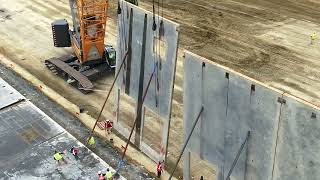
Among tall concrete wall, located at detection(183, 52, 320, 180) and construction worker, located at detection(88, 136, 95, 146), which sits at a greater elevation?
tall concrete wall, located at detection(183, 52, 320, 180)

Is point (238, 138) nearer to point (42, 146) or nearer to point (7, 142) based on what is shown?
point (42, 146)

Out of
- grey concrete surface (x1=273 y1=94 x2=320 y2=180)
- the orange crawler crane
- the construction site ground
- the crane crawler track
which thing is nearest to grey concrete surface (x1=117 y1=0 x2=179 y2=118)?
the construction site ground

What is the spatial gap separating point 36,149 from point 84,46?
272 inches

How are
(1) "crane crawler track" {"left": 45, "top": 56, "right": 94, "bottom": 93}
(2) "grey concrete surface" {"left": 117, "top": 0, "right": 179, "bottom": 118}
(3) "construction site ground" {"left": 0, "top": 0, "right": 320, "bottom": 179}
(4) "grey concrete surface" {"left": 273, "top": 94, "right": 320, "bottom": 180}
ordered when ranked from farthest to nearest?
(3) "construction site ground" {"left": 0, "top": 0, "right": 320, "bottom": 179} < (1) "crane crawler track" {"left": 45, "top": 56, "right": 94, "bottom": 93} < (2) "grey concrete surface" {"left": 117, "top": 0, "right": 179, "bottom": 118} < (4) "grey concrete surface" {"left": 273, "top": 94, "right": 320, "bottom": 180}

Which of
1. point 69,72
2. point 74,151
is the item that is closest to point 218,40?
point 69,72

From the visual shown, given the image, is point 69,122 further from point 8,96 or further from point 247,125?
point 247,125

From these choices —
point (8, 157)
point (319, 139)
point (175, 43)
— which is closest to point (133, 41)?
point (175, 43)

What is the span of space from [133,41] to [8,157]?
6509mm

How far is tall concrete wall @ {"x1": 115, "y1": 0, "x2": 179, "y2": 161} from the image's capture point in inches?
581

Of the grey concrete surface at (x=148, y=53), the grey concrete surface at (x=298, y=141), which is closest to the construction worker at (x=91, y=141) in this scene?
the grey concrete surface at (x=148, y=53)

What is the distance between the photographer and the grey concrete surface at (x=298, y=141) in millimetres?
10477

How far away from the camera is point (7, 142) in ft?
55.6

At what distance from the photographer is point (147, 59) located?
15.9 metres

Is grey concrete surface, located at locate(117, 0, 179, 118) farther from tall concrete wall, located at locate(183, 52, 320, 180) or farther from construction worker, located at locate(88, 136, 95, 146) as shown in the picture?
construction worker, located at locate(88, 136, 95, 146)
